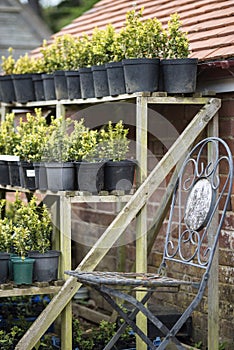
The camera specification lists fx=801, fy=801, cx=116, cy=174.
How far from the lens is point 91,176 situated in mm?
5320

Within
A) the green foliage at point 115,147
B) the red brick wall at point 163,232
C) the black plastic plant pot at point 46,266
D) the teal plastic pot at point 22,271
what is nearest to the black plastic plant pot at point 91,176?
the green foliage at point 115,147

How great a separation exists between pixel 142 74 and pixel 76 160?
2.46 ft

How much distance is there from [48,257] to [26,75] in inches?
80.9

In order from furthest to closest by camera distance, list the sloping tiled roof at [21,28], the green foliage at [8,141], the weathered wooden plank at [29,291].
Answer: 1. the sloping tiled roof at [21,28]
2. the green foliage at [8,141]
3. the weathered wooden plank at [29,291]

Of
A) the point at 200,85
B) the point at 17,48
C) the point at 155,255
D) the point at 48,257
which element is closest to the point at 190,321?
the point at 155,255

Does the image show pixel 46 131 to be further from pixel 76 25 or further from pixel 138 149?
pixel 76 25

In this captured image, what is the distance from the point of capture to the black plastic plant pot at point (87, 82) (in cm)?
590

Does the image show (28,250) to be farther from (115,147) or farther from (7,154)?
(7,154)

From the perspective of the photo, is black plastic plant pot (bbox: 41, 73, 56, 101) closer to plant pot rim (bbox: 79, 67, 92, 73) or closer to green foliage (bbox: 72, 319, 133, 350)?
plant pot rim (bbox: 79, 67, 92, 73)

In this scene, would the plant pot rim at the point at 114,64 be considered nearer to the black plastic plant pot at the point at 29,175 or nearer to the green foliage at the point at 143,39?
the green foliage at the point at 143,39

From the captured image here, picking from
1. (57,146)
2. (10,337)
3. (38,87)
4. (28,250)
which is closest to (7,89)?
(38,87)

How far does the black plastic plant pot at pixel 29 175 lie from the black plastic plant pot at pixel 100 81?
0.71 m

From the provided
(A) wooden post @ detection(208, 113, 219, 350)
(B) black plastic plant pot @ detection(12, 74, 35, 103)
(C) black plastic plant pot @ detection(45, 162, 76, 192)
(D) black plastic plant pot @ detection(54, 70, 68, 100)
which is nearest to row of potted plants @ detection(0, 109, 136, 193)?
(C) black plastic plant pot @ detection(45, 162, 76, 192)

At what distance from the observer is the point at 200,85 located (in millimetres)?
5793
